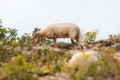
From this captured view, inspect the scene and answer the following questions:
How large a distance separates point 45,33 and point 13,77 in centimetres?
1363

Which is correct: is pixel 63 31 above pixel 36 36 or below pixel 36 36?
above

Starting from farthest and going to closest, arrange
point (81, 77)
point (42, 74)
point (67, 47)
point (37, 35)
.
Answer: point (37, 35), point (67, 47), point (42, 74), point (81, 77)

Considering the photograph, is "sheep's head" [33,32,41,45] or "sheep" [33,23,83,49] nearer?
"sheep" [33,23,83,49]

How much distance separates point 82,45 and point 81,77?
12.8 metres

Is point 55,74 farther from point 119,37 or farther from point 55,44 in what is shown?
point 119,37

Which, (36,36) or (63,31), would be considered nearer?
(63,31)

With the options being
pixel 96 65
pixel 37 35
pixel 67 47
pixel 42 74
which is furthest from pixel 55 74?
pixel 37 35

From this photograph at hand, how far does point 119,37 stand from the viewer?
2094cm

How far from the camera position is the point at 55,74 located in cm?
748

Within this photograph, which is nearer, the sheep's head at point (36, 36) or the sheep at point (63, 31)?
the sheep at point (63, 31)

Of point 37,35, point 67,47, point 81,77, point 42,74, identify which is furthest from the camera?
point 37,35

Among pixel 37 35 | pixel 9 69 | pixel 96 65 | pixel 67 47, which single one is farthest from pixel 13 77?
pixel 37 35

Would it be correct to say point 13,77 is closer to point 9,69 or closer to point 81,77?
point 9,69

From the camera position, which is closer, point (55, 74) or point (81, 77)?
point (81, 77)
